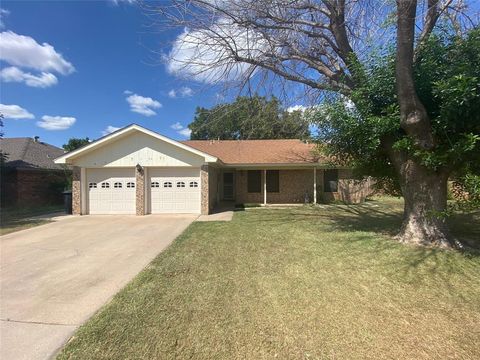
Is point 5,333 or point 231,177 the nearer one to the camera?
point 5,333

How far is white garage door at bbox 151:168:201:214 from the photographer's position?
525 inches

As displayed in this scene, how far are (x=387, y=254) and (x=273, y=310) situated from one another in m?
3.80

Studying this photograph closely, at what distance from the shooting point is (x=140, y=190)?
13.0m

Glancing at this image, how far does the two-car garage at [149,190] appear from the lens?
13.3m

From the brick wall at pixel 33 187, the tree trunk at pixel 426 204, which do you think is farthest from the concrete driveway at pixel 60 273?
the brick wall at pixel 33 187

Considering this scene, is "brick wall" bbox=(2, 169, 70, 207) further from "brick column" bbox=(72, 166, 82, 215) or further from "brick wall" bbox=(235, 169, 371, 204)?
"brick wall" bbox=(235, 169, 371, 204)

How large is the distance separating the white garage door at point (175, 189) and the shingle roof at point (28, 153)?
31.2 feet

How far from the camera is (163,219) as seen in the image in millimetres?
11727

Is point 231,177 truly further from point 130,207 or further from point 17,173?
point 17,173

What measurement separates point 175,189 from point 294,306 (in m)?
10.2

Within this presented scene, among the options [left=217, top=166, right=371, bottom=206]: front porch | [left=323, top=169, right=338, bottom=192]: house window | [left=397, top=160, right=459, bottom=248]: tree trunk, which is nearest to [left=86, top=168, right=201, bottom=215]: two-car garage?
[left=217, top=166, right=371, bottom=206]: front porch

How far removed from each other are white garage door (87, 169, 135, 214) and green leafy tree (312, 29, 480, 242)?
30.3 feet

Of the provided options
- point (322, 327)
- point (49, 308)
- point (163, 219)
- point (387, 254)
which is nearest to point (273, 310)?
point (322, 327)

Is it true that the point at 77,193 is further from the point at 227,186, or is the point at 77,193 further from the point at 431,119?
the point at 431,119
